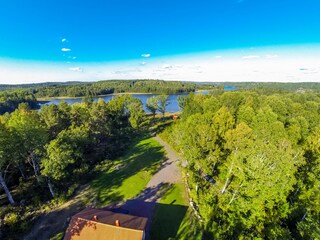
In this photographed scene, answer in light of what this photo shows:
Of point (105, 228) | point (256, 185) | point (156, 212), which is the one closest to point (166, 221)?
point (156, 212)

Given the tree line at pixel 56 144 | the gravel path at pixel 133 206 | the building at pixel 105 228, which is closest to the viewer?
the building at pixel 105 228

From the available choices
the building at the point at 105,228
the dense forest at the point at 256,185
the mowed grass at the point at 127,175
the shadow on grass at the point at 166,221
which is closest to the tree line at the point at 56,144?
the mowed grass at the point at 127,175

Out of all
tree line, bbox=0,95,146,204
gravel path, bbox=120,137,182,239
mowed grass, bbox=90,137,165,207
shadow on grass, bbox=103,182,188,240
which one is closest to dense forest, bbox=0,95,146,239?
tree line, bbox=0,95,146,204

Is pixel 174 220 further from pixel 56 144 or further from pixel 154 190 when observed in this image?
pixel 56 144

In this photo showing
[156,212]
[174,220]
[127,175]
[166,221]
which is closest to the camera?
[166,221]

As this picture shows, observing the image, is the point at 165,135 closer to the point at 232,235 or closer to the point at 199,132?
the point at 199,132

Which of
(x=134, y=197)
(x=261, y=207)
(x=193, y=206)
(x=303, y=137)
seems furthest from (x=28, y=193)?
(x=303, y=137)

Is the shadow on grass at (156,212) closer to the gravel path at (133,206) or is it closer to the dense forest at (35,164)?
the gravel path at (133,206)
